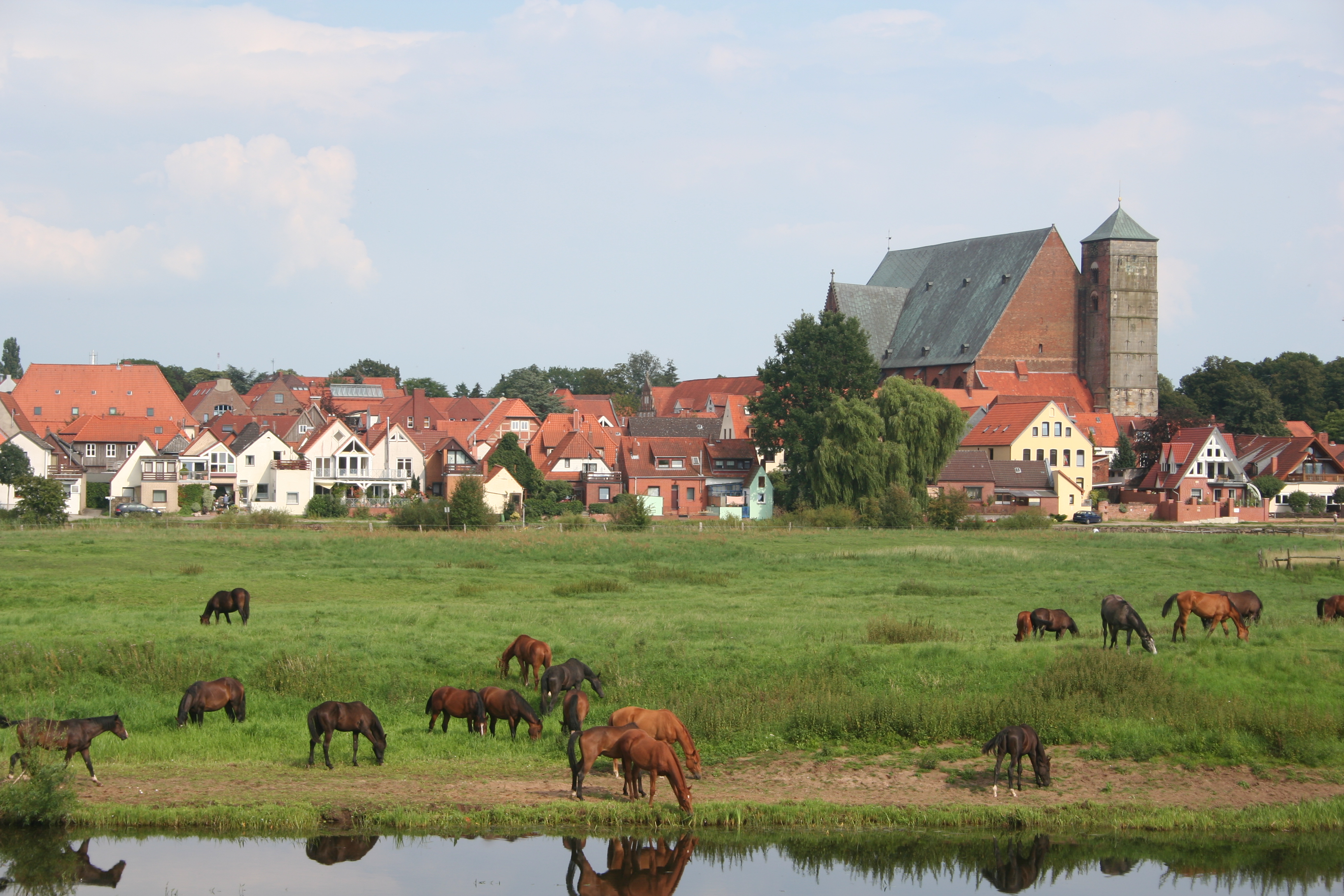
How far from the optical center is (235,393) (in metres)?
112

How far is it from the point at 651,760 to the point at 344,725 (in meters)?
4.01

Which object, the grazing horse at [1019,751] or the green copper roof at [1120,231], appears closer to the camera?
the grazing horse at [1019,751]

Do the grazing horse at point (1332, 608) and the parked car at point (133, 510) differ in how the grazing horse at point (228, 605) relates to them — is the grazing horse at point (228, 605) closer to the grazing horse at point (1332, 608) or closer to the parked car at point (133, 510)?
the grazing horse at point (1332, 608)

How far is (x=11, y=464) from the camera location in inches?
2709

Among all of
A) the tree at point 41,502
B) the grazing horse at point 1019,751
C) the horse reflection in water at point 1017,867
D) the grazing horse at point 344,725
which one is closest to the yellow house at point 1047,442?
the tree at point 41,502

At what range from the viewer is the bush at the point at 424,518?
53812 mm

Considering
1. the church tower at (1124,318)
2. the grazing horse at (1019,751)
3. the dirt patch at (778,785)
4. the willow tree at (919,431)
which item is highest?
the church tower at (1124,318)

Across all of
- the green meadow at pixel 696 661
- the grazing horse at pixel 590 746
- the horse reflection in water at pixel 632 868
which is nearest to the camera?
the horse reflection in water at pixel 632 868

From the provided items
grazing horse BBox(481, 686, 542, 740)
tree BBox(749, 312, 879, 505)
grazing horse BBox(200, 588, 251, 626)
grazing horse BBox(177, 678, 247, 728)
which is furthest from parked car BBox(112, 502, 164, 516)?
grazing horse BBox(481, 686, 542, 740)

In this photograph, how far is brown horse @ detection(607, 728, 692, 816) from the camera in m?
13.9

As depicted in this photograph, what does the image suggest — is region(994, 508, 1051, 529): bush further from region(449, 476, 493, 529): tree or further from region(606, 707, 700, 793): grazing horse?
region(606, 707, 700, 793): grazing horse

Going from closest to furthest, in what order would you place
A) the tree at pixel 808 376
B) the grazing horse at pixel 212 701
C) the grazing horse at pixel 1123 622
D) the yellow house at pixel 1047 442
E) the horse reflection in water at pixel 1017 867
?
the horse reflection in water at pixel 1017 867 < the grazing horse at pixel 212 701 < the grazing horse at pixel 1123 622 < the tree at pixel 808 376 < the yellow house at pixel 1047 442

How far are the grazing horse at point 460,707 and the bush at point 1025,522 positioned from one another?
47.2m

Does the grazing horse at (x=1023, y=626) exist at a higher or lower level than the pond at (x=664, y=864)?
higher
